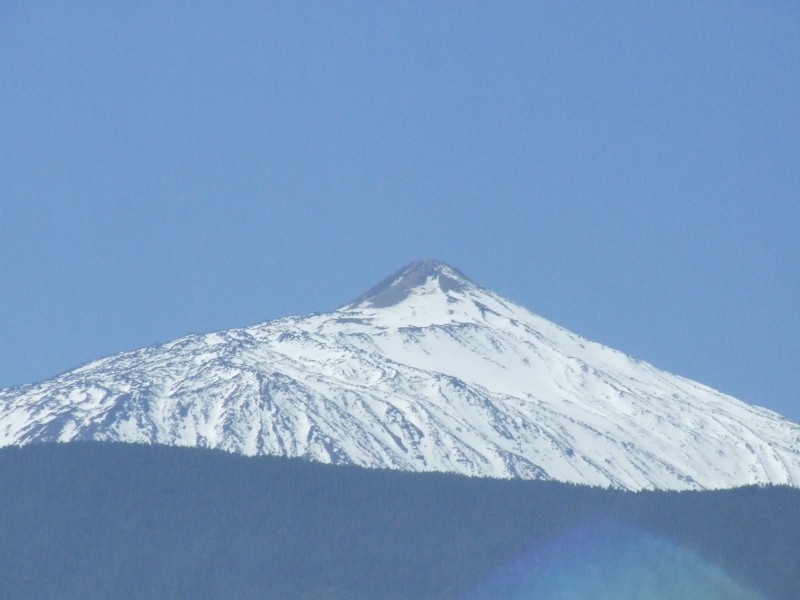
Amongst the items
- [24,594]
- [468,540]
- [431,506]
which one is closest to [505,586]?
[468,540]

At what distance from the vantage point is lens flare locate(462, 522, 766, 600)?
147 metres

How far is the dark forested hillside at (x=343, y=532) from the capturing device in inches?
5827

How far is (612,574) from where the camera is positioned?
152 meters

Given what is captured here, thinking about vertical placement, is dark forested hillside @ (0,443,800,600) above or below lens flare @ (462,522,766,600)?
above

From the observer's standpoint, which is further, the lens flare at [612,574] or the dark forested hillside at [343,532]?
the dark forested hillside at [343,532]

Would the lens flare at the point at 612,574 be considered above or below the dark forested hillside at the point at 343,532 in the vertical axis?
below

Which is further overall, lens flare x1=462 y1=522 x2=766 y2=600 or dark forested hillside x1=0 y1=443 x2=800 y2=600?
dark forested hillside x1=0 y1=443 x2=800 y2=600

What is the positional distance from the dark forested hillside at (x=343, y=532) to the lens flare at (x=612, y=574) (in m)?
0.15

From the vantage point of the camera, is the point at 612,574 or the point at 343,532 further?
the point at 343,532

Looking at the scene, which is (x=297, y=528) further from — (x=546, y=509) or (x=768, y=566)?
(x=768, y=566)

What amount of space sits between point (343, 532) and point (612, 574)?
2108 centimetres

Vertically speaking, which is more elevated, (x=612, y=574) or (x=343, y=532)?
(x=343, y=532)

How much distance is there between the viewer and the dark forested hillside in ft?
486

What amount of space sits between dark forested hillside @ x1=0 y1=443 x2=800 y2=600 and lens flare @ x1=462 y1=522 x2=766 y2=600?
149 mm
